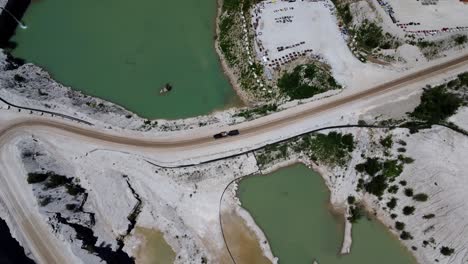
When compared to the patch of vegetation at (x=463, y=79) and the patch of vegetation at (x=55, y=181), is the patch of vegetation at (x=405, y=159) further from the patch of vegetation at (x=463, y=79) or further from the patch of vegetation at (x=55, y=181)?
the patch of vegetation at (x=55, y=181)

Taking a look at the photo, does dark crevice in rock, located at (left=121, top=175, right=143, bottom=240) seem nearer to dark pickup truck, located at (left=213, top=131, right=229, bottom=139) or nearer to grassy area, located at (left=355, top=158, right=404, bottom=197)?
dark pickup truck, located at (left=213, top=131, right=229, bottom=139)

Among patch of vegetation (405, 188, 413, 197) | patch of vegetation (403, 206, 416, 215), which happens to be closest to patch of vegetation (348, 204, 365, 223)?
patch of vegetation (403, 206, 416, 215)

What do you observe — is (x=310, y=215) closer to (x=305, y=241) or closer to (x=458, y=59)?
(x=305, y=241)

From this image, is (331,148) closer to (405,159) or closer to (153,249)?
(405,159)

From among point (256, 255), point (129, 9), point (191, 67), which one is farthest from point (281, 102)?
point (129, 9)

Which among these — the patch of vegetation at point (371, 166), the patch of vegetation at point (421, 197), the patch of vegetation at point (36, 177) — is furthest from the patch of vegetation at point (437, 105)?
the patch of vegetation at point (36, 177)

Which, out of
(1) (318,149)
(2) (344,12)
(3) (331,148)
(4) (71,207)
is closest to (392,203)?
(3) (331,148)
